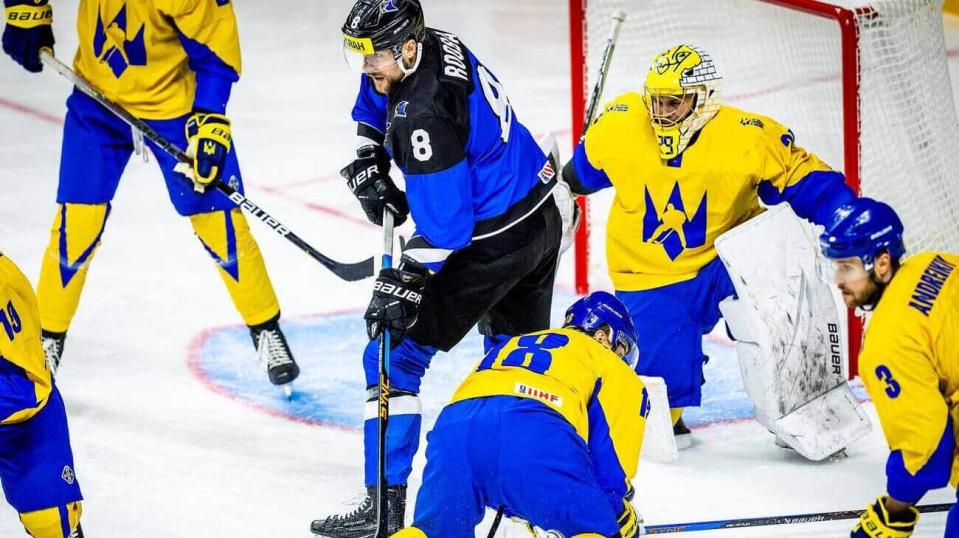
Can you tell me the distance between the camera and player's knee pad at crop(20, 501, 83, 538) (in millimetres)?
3047

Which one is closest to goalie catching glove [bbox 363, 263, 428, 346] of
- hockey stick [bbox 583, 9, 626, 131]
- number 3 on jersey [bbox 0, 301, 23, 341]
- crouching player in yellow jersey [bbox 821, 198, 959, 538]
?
number 3 on jersey [bbox 0, 301, 23, 341]

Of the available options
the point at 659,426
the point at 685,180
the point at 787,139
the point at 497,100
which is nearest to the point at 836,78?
the point at 787,139

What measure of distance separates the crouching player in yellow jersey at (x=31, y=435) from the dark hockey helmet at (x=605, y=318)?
3.74 feet

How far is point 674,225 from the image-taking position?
3961 mm

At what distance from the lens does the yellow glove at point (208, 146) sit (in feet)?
14.0

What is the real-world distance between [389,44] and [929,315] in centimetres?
134

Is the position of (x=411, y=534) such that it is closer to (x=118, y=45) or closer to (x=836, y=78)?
(x=118, y=45)

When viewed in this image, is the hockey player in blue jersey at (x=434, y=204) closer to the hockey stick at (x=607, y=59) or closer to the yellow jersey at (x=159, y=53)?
the yellow jersey at (x=159, y=53)

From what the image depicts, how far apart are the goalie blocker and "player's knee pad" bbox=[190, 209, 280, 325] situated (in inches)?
57.9

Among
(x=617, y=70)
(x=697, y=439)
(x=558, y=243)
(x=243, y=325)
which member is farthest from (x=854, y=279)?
(x=617, y=70)

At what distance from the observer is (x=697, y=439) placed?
421 centimetres

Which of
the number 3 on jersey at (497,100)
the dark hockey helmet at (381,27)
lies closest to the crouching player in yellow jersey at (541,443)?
the number 3 on jersey at (497,100)

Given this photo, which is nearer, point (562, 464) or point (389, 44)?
point (562, 464)

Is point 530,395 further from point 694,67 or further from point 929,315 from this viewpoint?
point 694,67
